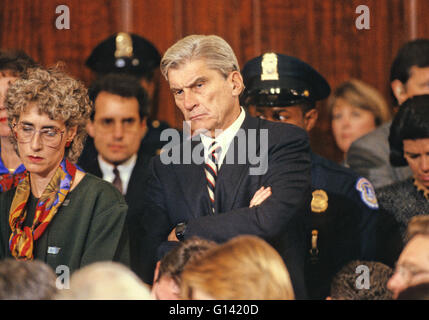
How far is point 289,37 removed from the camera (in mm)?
4254

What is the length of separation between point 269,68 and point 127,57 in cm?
95

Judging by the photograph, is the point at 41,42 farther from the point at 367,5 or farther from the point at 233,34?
the point at 367,5

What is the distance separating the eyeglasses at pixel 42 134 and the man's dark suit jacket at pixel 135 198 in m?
0.50

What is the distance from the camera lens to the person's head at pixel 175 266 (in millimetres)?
2191

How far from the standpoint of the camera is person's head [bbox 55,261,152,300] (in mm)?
1620

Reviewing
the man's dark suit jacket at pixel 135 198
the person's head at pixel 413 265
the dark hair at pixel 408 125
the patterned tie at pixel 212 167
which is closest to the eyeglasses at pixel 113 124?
the man's dark suit jacket at pixel 135 198

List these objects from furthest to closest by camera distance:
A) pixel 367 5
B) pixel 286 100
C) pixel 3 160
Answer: pixel 367 5 → pixel 286 100 → pixel 3 160

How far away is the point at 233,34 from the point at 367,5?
2.77ft

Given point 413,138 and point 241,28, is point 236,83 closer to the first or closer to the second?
point 413,138

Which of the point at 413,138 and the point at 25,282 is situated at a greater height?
the point at 413,138

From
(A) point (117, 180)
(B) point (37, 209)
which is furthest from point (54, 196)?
(A) point (117, 180)

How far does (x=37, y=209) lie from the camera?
262 centimetres

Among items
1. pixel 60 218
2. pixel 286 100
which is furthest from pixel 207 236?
pixel 286 100

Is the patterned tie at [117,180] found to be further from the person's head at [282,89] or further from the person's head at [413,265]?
the person's head at [413,265]
